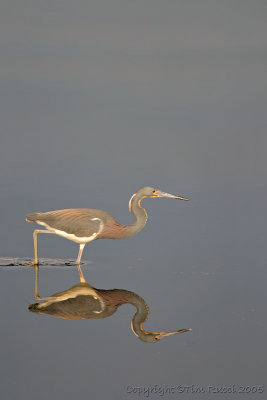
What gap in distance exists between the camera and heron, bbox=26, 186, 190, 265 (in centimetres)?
964

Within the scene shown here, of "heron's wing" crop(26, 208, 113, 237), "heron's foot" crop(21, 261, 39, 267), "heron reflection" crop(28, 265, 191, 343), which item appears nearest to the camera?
"heron reflection" crop(28, 265, 191, 343)

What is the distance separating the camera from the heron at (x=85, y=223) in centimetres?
964

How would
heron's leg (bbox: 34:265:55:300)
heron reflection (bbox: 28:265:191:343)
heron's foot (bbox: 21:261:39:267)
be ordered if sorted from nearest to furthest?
heron reflection (bbox: 28:265:191:343), heron's leg (bbox: 34:265:55:300), heron's foot (bbox: 21:261:39:267)

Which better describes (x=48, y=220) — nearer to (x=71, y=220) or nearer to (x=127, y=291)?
(x=71, y=220)

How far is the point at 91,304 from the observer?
8.08m

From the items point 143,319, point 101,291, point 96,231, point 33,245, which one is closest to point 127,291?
point 101,291

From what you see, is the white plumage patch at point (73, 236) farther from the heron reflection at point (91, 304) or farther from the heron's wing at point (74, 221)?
the heron reflection at point (91, 304)

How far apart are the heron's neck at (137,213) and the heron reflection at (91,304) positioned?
1422 millimetres

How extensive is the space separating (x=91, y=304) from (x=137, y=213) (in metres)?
1.96

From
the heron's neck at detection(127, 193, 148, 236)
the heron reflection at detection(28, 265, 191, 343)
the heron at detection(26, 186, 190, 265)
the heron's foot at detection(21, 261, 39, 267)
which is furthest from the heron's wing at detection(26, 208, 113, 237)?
the heron reflection at detection(28, 265, 191, 343)

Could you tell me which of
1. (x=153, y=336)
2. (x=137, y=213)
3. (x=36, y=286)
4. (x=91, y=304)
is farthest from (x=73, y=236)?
(x=153, y=336)

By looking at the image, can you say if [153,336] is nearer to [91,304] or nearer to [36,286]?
[91,304]

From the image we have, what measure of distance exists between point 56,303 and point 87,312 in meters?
0.33

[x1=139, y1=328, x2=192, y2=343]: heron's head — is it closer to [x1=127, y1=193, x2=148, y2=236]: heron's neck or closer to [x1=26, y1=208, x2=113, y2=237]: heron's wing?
[x1=26, y1=208, x2=113, y2=237]: heron's wing
